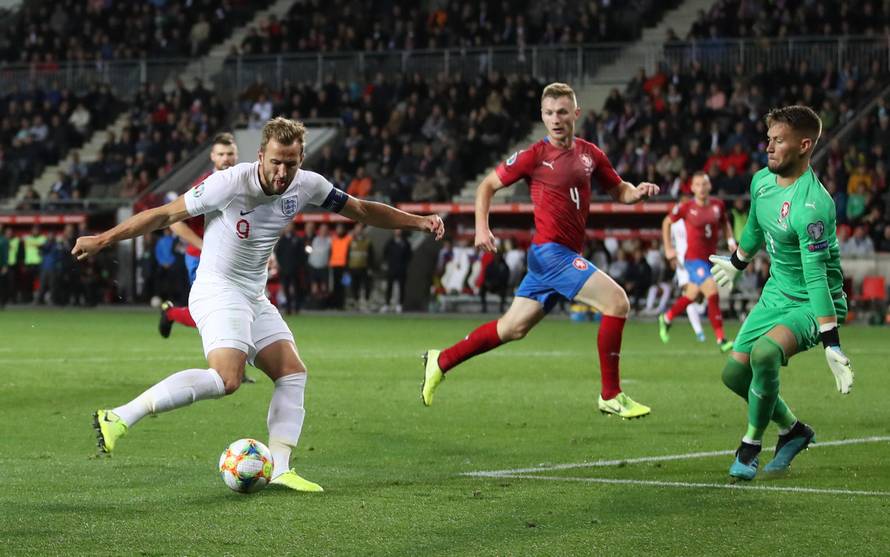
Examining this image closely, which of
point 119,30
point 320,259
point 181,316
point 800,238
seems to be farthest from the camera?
point 119,30

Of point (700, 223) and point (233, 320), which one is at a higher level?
point (700, 223)

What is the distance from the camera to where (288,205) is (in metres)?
8.20

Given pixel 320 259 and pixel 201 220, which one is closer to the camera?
pixel 201 220

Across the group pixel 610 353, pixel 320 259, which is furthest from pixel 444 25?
pixel 610 353

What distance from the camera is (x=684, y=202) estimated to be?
2041cm

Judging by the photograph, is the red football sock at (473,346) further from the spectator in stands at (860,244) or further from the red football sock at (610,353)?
the spectator in stands at (860,244)

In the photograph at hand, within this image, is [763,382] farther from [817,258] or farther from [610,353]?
[610,353]

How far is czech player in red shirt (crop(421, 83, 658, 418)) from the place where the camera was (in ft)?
36.1

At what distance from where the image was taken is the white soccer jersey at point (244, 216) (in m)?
8.01

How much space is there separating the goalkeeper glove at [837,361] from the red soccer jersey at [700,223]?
39.5 ft

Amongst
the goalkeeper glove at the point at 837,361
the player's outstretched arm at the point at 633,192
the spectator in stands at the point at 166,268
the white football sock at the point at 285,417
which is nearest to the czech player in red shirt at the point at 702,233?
the player's outstretched arm at the point at 633,192

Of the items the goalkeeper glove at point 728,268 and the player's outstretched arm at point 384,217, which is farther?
the goalkeeper glove at point 728,268

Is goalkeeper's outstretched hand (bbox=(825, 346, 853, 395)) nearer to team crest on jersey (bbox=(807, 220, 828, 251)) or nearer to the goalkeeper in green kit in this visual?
the goalkeeper in green kit

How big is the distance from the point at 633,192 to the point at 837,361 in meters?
3.18
